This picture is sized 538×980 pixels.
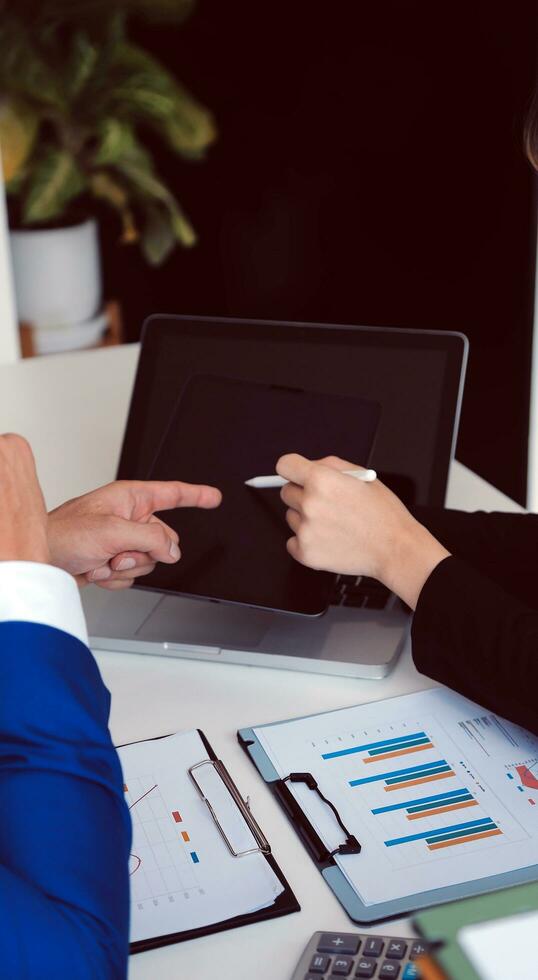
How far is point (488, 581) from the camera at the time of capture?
1.06 metres

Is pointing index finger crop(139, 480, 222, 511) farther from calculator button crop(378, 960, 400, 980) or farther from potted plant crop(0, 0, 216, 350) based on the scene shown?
potted plant crop(0, 0, 216, 350)

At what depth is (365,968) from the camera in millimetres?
761

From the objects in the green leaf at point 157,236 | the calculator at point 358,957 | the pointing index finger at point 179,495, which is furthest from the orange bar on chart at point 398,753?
the green leaf at point 157,236

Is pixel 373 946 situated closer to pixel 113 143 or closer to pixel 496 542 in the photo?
pixel 496 542

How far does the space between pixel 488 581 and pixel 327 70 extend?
2.68 metres

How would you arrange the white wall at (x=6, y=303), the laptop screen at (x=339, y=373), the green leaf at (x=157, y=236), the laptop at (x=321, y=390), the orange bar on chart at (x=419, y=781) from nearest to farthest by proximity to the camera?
1. the orange bar on chart at (x=419, y=781)
2. the laptop at (x=321, y=390)
3. the laptop screen at (x=339, y=373)
4. the white wall at (x=6, y=303)
5. the green leaf at (x=157, y=236)

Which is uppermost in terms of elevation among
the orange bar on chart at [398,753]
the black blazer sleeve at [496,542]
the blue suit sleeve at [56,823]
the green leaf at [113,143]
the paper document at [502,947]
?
the green leaf at [113,143]

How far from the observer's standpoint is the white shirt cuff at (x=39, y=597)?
2.40ft

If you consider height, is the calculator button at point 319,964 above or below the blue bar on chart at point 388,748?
below

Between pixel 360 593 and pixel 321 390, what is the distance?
295 millimetres

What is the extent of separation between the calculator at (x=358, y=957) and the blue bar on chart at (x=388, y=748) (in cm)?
22

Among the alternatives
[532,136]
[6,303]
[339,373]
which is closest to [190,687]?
[339,373]

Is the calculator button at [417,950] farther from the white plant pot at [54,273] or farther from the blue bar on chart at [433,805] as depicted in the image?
the white plant pot at [54,273]

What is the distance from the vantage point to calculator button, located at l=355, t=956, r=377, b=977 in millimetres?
757
